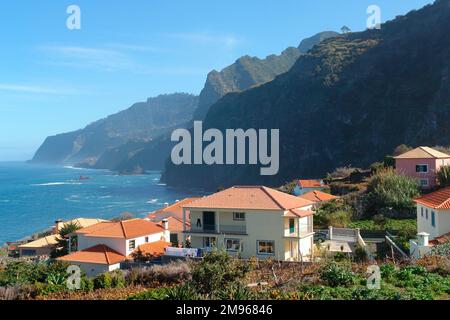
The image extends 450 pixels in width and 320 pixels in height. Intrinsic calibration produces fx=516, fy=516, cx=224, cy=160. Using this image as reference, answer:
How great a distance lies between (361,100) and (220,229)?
92.0 metres

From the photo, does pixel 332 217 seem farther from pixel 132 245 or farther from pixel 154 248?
pixel 132 245

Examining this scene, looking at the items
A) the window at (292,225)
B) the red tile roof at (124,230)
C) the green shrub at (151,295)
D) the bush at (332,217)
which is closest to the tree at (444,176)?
the bush at (332,217)

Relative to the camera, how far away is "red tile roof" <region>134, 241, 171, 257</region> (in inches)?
1212

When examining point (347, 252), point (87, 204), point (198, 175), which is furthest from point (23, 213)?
point (347, 252)

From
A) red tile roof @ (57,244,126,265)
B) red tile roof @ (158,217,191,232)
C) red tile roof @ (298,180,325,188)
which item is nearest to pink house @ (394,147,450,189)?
red tile roof @ (298,180,325,188)

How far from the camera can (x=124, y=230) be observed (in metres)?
32.5

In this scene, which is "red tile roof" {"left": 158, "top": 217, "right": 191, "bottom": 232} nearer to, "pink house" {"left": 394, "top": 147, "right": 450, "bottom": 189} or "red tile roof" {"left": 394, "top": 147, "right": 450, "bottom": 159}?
"pink house" {"left": 394, "top": 147, "right": 450, "bottom": 189}

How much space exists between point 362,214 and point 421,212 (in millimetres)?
10717

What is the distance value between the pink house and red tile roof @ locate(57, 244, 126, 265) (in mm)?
26910

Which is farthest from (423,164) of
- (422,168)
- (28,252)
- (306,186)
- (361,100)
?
(361,100)

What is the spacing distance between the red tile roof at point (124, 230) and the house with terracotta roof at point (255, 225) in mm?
3714

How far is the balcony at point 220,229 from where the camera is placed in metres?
29.5

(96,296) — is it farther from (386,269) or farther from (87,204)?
(87,204)

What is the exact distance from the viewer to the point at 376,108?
11056 centimetres
